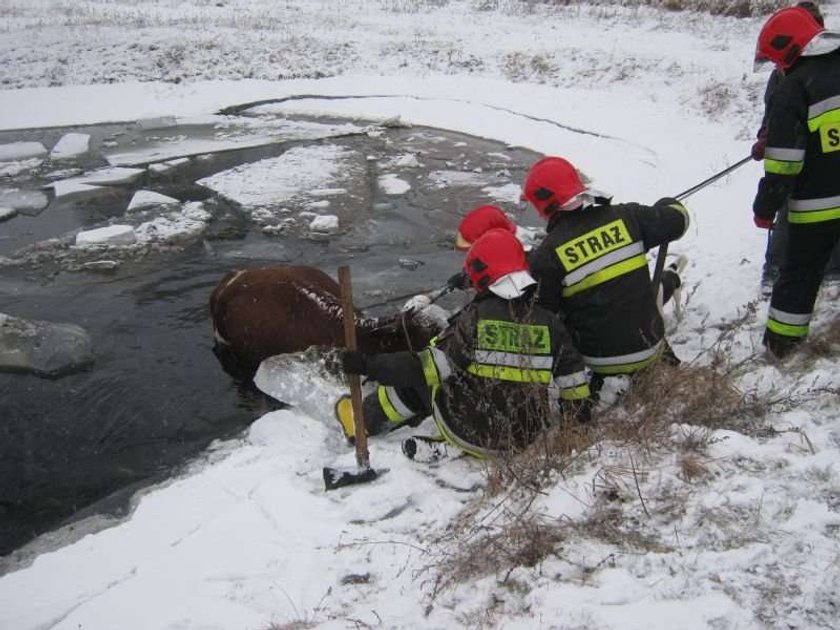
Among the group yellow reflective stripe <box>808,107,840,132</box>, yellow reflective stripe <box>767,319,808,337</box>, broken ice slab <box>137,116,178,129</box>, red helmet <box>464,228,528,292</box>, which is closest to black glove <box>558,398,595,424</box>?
red helmet <box>464,228,528,292</box>

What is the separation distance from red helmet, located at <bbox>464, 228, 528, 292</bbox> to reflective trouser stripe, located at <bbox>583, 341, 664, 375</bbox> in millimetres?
900

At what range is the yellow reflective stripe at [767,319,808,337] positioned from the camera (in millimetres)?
3725

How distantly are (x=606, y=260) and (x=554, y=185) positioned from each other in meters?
0.49

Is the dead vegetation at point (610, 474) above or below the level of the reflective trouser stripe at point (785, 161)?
below

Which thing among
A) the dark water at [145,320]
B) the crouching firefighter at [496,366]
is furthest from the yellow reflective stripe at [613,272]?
the dark water at [145,320]

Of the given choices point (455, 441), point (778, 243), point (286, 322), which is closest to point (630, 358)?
point (455, 441)

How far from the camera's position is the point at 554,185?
3451mm

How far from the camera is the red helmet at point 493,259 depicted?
3076 mm

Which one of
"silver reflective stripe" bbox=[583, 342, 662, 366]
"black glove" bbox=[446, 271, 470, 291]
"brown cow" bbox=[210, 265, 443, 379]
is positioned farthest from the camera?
"brown cow" bbox=[210, 265, 443, 379]

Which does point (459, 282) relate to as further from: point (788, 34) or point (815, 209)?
point (788, 34)

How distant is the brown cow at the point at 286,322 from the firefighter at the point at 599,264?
1.27 m

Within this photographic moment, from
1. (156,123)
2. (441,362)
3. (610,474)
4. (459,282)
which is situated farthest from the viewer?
(156,123)

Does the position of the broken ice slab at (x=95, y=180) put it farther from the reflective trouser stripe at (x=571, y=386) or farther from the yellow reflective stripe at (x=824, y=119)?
the yellow reflective stripe at (x=824, y=119)

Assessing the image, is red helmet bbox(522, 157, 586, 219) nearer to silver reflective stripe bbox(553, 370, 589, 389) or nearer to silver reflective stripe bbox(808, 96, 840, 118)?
silver reflective stripe bbox(553, 370, 589, 389)
